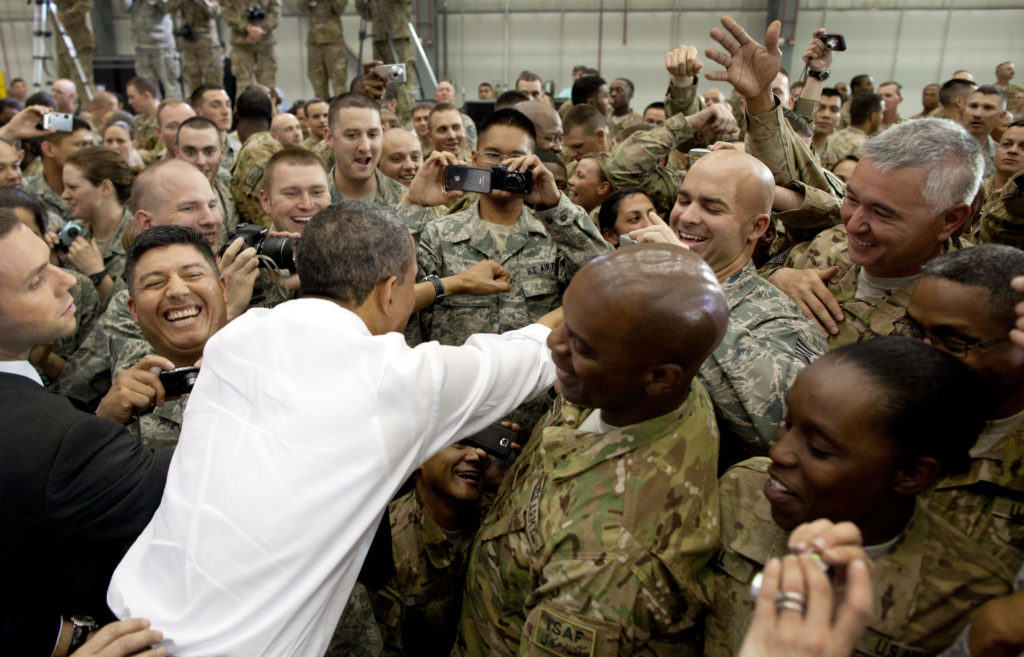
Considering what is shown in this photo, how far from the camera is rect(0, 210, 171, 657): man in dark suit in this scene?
136 centimetres

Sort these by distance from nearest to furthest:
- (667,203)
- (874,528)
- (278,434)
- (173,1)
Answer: (874,528), (278,434), (667,203), (173,1)

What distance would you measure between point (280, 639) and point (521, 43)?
610 inches

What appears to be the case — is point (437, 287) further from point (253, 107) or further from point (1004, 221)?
point (253, 107)

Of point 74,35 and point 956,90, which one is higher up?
point 74,35

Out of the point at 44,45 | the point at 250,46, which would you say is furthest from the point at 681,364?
the point at 44,45

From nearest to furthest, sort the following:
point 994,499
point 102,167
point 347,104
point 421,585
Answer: point 994,499 < point 421,585 < point 347,104 < point 102,167

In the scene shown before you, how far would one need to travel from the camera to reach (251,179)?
439 cm

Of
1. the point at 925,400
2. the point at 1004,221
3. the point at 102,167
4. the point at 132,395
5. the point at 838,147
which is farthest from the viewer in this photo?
the point at 838,147

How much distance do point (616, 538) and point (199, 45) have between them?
10.6m

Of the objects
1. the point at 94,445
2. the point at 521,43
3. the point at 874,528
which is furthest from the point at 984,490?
the point at 521,43

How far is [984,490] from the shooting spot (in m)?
1.49

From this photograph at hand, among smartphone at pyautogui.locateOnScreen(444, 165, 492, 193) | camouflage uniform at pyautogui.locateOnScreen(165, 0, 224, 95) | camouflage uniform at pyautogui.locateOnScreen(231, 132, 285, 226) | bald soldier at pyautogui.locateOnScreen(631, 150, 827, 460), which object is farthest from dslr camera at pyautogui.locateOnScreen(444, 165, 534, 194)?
camouflage uniform at pyautogui.locateOnScreen(165, 0, 224, 95)

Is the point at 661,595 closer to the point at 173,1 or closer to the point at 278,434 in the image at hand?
the point at 278,434

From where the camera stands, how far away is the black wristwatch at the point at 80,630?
4.75 feet
